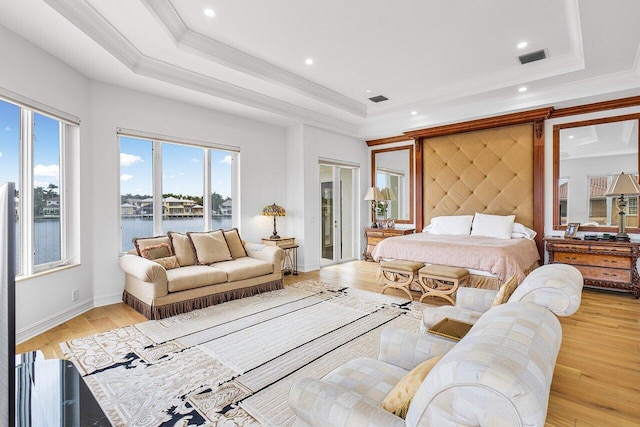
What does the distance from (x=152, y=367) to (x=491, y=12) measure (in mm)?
4454

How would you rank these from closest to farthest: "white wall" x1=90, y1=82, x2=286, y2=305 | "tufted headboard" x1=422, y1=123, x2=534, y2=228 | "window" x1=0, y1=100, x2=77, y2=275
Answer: "window" x1=0, y1=100, x2=77, y2=275, "white wall" x1=90, y1=82, x2=286, y2=305, "tufted headboard" x1=422, y1=123, x2=534, y2=228

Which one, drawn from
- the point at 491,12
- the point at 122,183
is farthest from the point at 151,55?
the point at 491,12

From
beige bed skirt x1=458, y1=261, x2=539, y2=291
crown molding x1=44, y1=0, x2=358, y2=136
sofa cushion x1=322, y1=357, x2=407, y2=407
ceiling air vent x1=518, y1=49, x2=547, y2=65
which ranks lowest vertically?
beige bed skirt x1=458, y1=261, x2=539, y2=291

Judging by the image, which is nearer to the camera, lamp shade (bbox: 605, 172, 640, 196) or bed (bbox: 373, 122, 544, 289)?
bed (bbox: 373, 122, 544, 289)

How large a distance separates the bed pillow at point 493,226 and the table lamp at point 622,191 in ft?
4.31

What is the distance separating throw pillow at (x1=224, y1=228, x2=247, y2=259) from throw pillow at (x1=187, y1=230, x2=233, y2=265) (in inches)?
5.5

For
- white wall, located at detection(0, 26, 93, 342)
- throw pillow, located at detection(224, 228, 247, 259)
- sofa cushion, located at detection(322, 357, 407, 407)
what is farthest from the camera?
throw pillow, located at detection(224, 228, 247, 259)

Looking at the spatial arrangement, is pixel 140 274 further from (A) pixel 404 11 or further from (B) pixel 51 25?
(A) pixel 404 11

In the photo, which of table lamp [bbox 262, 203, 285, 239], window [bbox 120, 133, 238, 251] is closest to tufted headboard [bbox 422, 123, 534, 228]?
table lamp [bbox 262, 203, 285, 239]

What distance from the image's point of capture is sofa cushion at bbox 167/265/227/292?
3.76 meters

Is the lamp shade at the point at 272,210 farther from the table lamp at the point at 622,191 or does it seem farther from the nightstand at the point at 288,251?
the table lamp at the point at 622,191

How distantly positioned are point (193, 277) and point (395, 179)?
16.5 ft

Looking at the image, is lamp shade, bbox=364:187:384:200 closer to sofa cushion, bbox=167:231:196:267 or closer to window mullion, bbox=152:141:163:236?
sofa cushion, bbox=167:231:196:267

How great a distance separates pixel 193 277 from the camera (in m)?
3.89
